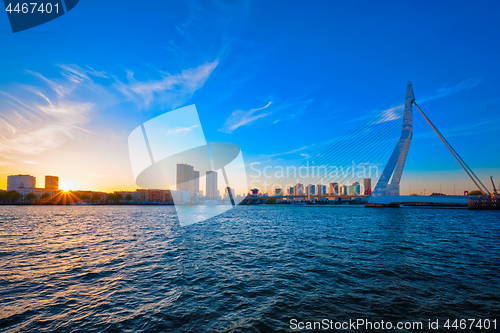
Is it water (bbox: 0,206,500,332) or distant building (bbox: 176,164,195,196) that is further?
distant building (bbox: 176,164,195,196)

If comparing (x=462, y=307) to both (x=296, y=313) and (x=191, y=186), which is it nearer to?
(x=296, y=313)

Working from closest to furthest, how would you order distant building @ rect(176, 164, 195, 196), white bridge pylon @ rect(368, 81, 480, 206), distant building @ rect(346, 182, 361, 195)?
white bridge pylon @ rect(368, 81, 480, 206), distant building @ rect(346, 182, 361, 195), distant building @ rect(176, 164, 195, 196)

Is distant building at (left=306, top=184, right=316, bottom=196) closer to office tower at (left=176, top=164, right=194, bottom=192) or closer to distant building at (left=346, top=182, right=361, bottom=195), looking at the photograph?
distant building at (left=346, top=182, right=361, bottom=195)

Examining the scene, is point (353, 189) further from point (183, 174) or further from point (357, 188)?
point (183, 174)

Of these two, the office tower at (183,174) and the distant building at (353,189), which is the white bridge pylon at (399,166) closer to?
the distant building at (353,189)

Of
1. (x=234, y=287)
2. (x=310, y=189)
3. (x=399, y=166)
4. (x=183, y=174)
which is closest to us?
(x=234, y=287)

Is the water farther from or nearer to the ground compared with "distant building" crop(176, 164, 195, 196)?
nearer to the ground

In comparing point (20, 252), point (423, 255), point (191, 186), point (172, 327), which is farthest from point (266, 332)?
point (191, 186)

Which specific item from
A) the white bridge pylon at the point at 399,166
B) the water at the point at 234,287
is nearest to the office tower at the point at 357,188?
the white bridge pylon at the point at 399,166

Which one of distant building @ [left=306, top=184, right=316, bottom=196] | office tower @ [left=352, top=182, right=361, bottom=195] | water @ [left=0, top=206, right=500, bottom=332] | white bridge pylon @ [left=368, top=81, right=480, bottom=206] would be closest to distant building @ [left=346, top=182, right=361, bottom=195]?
office tower @ [left=352, top=182, right=361, bottom=195]

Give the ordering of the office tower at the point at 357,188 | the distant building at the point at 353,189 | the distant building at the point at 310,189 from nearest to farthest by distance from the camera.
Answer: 1. the office tower at the point at 357,188
2. the distant building at the point at 353,189
3. the distant building at the point at 310,189

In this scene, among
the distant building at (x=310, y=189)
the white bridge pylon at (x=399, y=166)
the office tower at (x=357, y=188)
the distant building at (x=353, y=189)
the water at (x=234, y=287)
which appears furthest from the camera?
the distant building at (x=310, y=189)

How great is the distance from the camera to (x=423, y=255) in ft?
53.4

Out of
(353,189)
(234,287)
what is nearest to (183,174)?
(353,189)
